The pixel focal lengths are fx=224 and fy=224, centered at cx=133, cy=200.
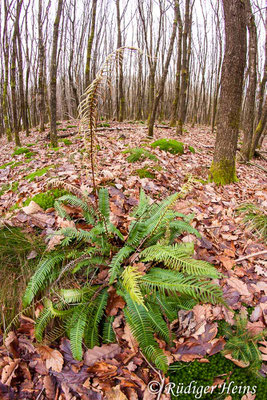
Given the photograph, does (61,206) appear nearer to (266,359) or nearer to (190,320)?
(190,320)

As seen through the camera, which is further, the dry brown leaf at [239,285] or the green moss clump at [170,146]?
the green moss clump at [170,146]

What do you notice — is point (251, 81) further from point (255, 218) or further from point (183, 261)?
point (183, 261)

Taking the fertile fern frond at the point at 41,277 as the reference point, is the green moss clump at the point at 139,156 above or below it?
above

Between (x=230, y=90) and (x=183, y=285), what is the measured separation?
3779mm

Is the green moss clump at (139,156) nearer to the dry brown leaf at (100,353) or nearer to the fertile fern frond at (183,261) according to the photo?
the fertile fern frond at (183,261)

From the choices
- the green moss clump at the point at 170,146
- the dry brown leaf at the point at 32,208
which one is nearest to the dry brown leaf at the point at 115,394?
the dry brown leaf at the point at 32,208

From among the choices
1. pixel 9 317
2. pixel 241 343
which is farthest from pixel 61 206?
pixel 241 343

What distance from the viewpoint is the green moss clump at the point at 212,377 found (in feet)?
4.91

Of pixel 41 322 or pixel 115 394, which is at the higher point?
pixel 41 322

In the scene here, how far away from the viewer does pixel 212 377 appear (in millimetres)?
1555

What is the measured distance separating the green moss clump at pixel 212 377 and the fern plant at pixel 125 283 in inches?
7.4

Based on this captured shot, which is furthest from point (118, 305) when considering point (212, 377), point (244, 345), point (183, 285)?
point (244, 345)

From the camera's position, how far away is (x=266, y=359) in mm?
1582

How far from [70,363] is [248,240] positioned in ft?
7.79
